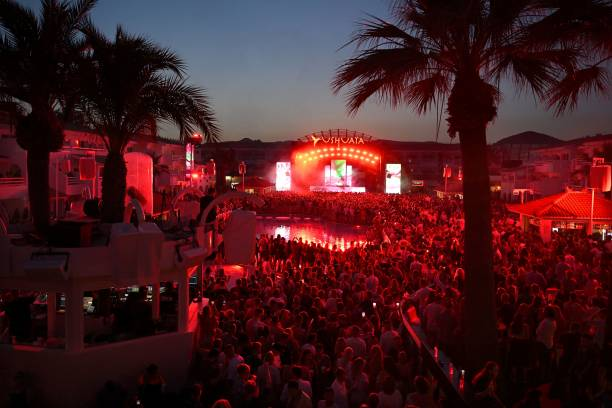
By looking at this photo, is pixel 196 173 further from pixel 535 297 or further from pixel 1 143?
pixel 535 297

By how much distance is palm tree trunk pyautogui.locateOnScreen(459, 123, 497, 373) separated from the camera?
6.16 m

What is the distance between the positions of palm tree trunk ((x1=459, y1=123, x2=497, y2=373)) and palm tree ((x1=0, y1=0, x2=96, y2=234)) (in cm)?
562

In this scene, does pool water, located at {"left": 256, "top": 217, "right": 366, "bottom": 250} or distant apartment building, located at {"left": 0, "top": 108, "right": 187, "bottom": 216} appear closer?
distant apartment building, located at {"left": 0, "top": 108, "right": 187, "bottom": 216}

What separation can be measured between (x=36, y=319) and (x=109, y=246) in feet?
7.50

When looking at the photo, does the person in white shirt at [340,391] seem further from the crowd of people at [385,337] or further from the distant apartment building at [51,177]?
the distant apartment building at [51,177]

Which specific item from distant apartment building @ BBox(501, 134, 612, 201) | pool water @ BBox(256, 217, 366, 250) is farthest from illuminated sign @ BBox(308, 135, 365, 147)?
pool water @ BBox(256, 217, 366, 250)

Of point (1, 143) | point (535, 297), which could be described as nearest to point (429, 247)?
point (535, 297)

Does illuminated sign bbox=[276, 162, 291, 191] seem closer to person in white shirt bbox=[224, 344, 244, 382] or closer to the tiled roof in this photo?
the tiled roof

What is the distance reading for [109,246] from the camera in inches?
247

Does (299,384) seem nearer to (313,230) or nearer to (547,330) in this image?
(547,330)

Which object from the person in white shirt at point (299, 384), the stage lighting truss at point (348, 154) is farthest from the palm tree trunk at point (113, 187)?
the stage lighting truss at point (348, 154)

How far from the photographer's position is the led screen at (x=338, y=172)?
2149 inches

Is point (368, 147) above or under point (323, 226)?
above

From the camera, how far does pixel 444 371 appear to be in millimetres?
6551
